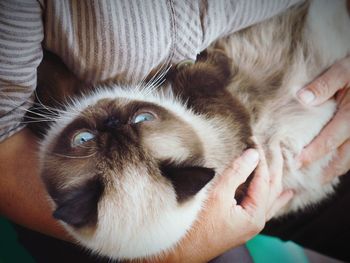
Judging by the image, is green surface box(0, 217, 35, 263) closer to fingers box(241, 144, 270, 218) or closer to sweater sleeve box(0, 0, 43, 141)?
sweater sleeve box(0, 0, 43, 141)

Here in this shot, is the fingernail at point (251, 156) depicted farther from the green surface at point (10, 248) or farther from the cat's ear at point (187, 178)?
the green surface at point (10, 248)

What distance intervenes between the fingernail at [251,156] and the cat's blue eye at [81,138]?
0.33m

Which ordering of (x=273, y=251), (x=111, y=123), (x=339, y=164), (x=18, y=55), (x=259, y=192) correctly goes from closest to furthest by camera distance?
(x=18, y=55) → (x=111, y=123) → (x=259, y=192) → (x=339, y=164) → (x=273, y=251)

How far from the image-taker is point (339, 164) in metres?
0.96

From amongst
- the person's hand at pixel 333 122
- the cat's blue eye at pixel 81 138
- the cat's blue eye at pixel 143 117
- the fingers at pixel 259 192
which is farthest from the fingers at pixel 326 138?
the cat's blue eye at pixel 81 138

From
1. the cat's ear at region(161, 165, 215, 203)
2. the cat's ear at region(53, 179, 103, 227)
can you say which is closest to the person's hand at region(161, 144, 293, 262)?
the cat's ear at region(161, 165, 215, 203)

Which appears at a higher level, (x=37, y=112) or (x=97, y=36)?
(x=97, y=36)

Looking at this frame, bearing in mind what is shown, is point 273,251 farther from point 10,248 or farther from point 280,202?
point 10,248

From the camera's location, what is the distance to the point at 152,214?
0.70m

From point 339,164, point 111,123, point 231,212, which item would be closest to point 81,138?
point 111,123

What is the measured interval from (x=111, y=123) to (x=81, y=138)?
0.06 m

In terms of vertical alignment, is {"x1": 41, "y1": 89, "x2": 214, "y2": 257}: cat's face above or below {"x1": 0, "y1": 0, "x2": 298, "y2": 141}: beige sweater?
below

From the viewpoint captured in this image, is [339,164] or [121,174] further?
[339,164]

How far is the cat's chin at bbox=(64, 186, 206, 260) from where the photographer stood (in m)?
0.70
